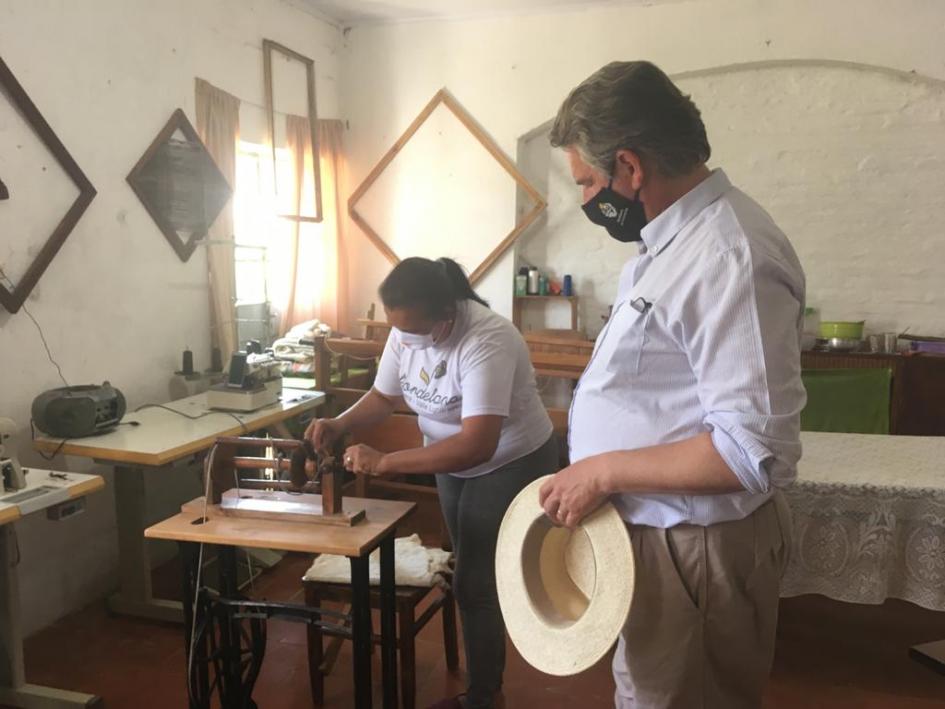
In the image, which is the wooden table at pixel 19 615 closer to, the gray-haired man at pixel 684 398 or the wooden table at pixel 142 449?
the wooden table at pixel 142 449

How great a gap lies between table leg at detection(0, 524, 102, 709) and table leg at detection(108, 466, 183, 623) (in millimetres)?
541

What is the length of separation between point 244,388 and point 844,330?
3079mm

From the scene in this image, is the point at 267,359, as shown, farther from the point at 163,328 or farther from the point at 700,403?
the point at 700,403

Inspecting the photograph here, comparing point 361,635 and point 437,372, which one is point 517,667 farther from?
point 437,372

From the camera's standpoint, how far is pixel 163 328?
333cm

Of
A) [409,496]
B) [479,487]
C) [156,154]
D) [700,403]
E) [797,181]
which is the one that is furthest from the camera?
[797,181]

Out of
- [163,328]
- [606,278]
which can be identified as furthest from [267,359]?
[606,278]

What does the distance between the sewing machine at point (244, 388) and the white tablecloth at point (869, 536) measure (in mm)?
1959

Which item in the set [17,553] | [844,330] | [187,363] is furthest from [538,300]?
[17,553]

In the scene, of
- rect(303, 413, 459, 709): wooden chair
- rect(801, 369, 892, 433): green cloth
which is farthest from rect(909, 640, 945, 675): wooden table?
rect(303, 413, 459, 709): wooden chair

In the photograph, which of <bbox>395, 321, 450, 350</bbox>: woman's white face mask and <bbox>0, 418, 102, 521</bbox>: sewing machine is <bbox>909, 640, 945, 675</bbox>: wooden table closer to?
<bbox>395, 321, 450, 350</bbox>: woman's white face mask

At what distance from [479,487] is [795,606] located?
172cm

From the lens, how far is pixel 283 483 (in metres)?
1.97

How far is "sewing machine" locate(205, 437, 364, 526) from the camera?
1908 mm
